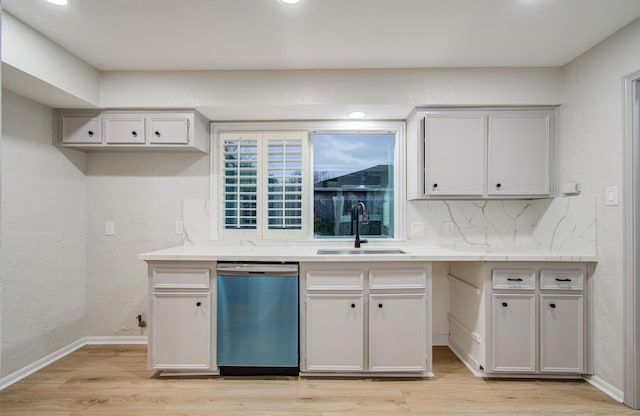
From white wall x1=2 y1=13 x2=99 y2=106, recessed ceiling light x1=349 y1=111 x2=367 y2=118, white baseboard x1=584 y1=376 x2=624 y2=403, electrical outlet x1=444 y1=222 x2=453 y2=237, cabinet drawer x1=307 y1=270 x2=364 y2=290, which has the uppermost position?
white wall x1=2 y1=13 x2=99 y2=106

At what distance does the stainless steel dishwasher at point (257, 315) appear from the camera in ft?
8.68

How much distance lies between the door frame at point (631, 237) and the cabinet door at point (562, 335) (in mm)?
273

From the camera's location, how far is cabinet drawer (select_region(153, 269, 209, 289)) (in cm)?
266

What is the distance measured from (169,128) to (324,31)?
4.91 feet

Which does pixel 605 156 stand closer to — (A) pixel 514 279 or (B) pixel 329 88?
(A) pixel 514 279

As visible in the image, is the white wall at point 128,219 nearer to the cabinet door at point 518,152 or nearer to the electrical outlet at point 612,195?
the cabinet door at point 518,152

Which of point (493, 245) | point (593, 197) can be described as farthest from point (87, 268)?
point (593, 197)

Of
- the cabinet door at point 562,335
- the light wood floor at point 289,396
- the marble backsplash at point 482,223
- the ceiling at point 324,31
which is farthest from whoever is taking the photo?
the marble backsplash at point 482,223

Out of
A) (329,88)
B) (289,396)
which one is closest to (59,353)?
(289,396)

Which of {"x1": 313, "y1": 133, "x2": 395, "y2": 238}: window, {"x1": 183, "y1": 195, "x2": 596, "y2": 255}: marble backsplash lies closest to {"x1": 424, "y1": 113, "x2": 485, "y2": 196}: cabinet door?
{"x1": 183, "y1": 195, "x2": 596, "y2": 255}: marble backsplash

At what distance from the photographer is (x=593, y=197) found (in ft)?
8.49

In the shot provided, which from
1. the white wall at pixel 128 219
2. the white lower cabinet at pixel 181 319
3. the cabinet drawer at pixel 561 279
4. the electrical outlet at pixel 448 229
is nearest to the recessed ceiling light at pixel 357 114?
the electrical outlet at pixel 448 229

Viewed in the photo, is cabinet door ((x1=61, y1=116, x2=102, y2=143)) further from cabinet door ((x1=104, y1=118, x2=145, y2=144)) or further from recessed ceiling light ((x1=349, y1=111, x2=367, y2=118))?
recessed ceiling light ((x1=349, y1=111, x2=367, y2=118))

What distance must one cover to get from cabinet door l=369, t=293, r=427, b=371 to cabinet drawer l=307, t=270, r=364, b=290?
16 cm
